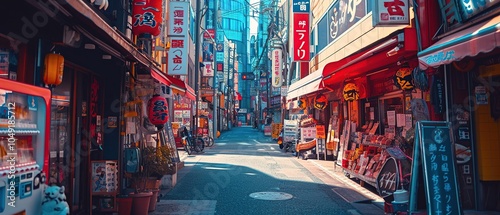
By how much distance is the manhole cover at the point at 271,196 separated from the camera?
8953mm

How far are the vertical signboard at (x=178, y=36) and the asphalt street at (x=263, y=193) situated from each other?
4.30m

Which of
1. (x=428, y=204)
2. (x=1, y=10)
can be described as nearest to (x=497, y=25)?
(x=428, y=204)

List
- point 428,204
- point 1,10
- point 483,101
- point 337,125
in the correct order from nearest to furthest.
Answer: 1. point 1,10
2. point 428,204
3. point 483,101
4. point 337,125

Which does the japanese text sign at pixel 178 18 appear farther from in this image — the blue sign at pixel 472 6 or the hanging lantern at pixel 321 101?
the blue sign at pixel 472 6

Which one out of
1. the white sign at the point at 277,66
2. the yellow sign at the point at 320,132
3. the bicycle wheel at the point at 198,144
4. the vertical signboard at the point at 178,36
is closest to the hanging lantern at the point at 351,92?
the yellow sign at the point at 320,132

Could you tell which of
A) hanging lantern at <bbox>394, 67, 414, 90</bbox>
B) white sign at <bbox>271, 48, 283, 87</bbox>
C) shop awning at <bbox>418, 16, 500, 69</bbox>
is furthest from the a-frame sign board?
white sign at <bbox>271, 48, 283, 87</bbox>

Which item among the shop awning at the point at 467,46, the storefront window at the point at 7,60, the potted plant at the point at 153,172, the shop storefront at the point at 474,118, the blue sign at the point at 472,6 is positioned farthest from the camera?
the potted plant at the point at 153,172

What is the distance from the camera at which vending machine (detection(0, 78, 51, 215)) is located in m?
3.21

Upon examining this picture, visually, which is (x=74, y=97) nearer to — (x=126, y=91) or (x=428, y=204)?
(x=126, y=91)

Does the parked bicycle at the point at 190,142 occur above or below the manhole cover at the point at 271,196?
above

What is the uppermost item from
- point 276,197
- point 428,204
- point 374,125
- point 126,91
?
point 126,91

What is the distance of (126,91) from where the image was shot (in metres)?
8.65

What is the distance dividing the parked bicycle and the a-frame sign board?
1516 cm

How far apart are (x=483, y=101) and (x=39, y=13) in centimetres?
771
